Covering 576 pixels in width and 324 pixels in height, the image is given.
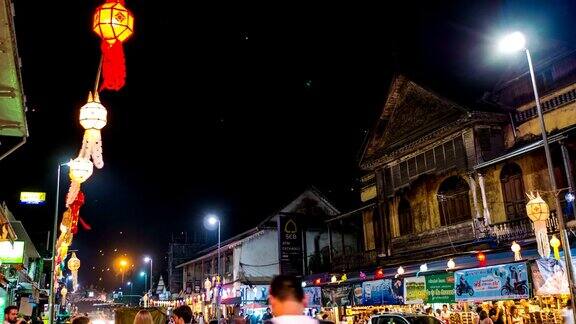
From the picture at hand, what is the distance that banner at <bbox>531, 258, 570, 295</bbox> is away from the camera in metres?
19.0

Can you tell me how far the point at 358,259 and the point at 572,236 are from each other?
14732 millimetres

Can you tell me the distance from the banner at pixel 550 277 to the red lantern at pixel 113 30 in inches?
684

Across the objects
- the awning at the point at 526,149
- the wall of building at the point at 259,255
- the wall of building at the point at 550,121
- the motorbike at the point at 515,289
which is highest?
the wall of building at the point at 550,121

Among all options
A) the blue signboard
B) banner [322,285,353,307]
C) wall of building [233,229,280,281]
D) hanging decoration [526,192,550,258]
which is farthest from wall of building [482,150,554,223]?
wall of building [233,229,280,281]

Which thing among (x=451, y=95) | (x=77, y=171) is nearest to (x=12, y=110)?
(x=77, y=171)

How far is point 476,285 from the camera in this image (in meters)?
22.4

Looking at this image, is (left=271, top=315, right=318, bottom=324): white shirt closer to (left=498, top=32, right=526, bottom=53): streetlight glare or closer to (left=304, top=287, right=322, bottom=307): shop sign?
(left=498, top=32, right=526, bottom=53): streetlight glare

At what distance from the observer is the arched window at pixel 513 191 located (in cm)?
2177

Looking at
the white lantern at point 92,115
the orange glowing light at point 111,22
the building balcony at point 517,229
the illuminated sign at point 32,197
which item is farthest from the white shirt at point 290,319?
the illuminated sign at point 32,197

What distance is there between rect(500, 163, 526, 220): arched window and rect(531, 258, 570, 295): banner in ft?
8.25

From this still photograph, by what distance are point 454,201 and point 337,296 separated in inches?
450

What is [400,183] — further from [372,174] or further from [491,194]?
[491,194]

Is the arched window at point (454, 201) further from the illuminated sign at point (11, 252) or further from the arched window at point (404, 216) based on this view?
the illuminated sign at point (11, 252)

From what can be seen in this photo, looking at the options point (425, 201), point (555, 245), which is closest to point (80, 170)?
point (555, 245)
